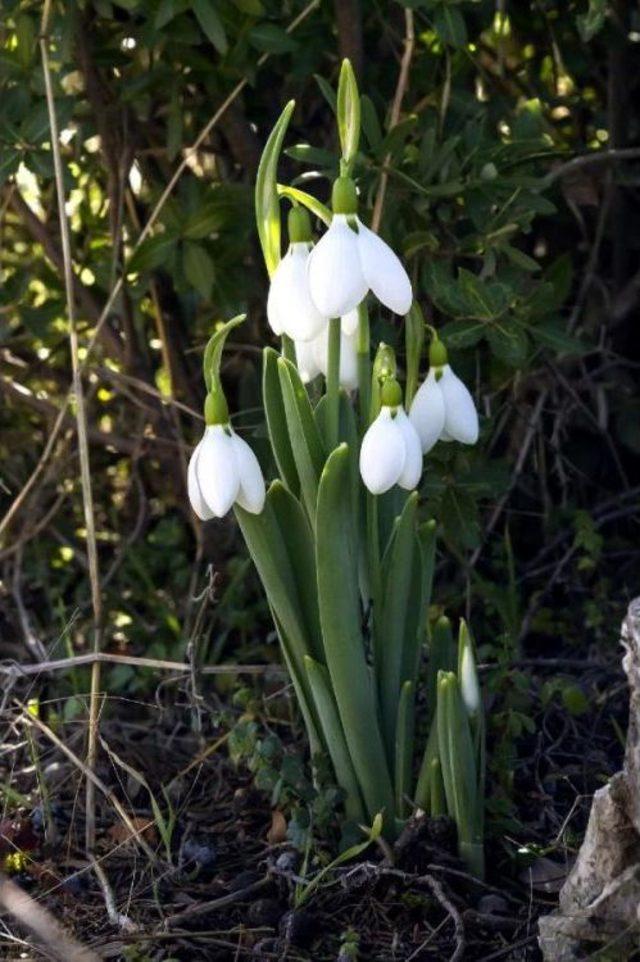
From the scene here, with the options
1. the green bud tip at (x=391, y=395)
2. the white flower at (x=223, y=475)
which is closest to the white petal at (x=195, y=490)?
the white flower at (x=223, y=475)

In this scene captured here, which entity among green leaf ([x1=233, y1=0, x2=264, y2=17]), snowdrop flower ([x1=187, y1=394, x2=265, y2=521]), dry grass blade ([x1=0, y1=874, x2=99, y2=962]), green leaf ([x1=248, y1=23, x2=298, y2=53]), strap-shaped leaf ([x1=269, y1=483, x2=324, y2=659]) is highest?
green leaf ([x1=233, y1=0, x2=264, y2=17])

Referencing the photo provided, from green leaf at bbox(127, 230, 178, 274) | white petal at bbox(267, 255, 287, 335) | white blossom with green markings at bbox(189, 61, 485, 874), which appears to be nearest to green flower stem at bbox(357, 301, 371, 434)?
white blossom with green markings at bbox(189, 61, 485, 874)

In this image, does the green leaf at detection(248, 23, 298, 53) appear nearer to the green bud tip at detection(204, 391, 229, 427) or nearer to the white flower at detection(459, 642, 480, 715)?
the green bud tip at detection(204, 391, 229, 427)

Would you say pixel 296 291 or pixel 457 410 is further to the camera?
pixel 457 410

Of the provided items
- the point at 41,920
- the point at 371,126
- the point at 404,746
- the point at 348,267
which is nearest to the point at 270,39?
the point at 371,126

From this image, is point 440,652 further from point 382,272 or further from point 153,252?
point 153,252

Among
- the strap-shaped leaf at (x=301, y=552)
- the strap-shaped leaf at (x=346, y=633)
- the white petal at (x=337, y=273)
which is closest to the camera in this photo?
the white petal at (x=337, y=273)

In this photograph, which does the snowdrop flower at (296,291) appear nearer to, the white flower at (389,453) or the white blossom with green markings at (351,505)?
the white blossom with green markings at (351,505)
